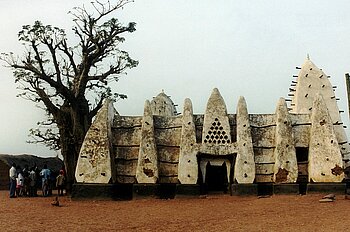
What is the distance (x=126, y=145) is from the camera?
2053 centimetres

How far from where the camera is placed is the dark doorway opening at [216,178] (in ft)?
71.2

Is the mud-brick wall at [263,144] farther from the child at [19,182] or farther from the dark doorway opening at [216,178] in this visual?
the child at [19,182]

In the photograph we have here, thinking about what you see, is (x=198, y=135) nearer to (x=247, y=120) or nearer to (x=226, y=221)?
(x=247, y=120)

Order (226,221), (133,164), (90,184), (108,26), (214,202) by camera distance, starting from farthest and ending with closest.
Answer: (108,26) → (133,164) → (90,184) → (214,202) → (226,221)

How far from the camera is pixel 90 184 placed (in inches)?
744

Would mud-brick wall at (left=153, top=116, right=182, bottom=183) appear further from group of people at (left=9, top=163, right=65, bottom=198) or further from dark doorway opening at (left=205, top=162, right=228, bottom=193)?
group of people at (left=9, top=163, right=65, bottom=198)

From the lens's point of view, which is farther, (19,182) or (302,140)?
(19,182)

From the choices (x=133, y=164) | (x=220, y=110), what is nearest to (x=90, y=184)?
(x=133, y=164)

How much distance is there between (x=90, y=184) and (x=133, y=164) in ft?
7.23

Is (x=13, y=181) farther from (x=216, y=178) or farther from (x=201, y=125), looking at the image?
(x=216, y=178)

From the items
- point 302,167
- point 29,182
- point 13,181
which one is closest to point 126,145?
point 29,182

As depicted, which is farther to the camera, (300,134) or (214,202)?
(300,134)

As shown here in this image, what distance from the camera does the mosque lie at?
62.7 ft

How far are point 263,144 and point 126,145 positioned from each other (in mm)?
6218
